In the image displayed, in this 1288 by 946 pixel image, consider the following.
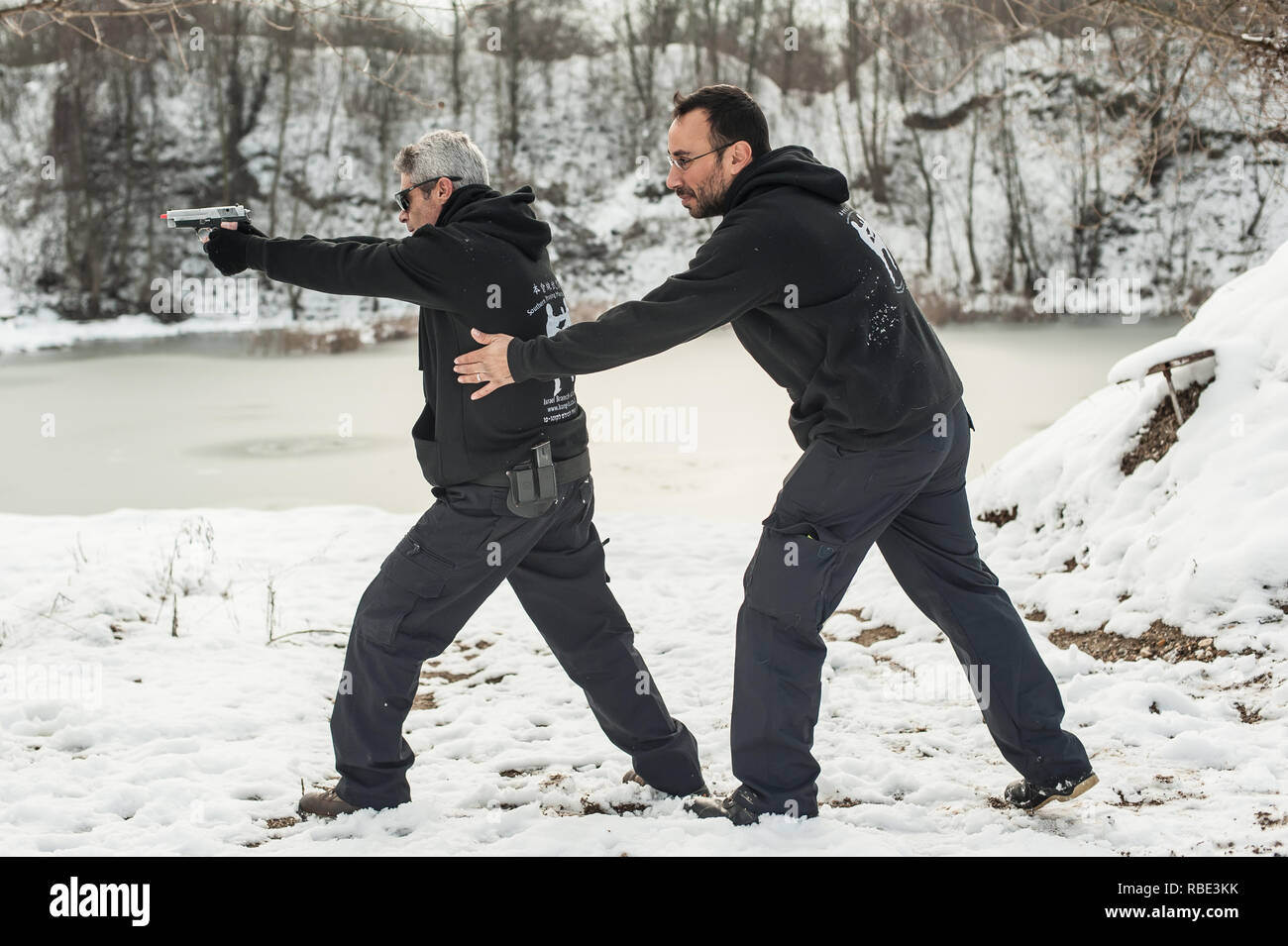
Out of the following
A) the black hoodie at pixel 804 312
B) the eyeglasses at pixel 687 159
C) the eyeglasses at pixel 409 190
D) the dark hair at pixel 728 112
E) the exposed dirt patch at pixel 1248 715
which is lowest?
the exposed dirt patch at pixel 1248 715

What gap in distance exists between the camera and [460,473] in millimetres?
2770

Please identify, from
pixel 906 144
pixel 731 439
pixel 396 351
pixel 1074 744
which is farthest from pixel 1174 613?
pixel 906 144

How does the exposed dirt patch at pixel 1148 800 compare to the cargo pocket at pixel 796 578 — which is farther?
the exposed dirt patch at pixel 1148 800

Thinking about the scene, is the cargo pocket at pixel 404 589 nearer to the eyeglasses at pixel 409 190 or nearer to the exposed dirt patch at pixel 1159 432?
the eyeglasses at pixel 409 190

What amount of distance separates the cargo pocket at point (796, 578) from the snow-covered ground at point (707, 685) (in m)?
0.50

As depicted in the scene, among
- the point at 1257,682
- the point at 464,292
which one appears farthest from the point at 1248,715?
the point at 464,292

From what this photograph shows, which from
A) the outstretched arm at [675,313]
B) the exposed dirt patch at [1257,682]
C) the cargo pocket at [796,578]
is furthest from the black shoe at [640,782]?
the exposed dirt patch at [1257,682]

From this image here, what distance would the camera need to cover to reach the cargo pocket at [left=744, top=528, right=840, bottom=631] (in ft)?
8.42

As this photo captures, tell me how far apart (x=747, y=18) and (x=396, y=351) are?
1608 cm

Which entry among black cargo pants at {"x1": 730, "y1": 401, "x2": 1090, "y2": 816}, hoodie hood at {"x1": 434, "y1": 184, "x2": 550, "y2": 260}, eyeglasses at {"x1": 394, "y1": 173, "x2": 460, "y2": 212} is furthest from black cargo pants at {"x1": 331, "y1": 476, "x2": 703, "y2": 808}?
eyeglasses at {"x1": 394, "y1": 173, "x2": 460, "y2": 212}

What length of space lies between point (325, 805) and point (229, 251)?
4.65 ft

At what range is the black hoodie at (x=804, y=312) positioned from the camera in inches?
98.6

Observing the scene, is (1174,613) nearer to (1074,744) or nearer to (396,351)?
(1074,744)

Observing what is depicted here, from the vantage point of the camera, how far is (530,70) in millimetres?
29422
